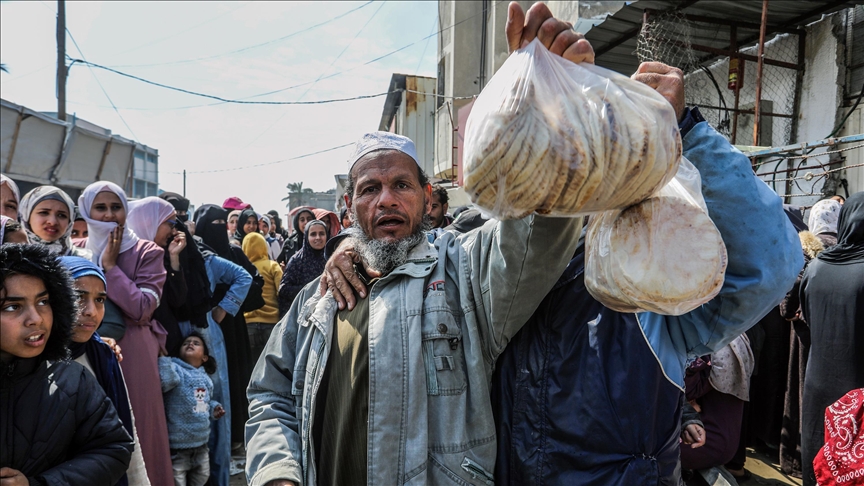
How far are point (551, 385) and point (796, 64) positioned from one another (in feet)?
24.4

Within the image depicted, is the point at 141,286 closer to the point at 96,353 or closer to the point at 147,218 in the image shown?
the point at 147,218

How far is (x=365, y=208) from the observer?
1908 millimetres

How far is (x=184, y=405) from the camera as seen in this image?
361 centimetres

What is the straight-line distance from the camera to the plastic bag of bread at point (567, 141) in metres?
0.87

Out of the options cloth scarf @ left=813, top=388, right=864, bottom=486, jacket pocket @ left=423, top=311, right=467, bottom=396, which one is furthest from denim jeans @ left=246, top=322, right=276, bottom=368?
cloth scarf @ left=813, top=388, right=864, bottom=486

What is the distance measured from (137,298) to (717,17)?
6.81m

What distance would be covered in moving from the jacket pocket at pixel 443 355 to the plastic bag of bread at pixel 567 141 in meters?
0.68

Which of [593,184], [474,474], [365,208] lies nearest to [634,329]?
[474,474]

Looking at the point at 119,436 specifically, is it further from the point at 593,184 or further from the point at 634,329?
the point at 593,184

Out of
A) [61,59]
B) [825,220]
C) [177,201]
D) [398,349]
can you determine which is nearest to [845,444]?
[398,349]

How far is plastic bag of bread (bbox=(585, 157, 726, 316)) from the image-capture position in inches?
38.7

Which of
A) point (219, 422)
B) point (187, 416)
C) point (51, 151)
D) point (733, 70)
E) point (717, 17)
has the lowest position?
point (219, 422)

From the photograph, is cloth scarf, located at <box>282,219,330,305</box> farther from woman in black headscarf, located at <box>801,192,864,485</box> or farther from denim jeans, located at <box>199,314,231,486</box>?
woman in black headscarf, located at <box>801,192,864,485</box>

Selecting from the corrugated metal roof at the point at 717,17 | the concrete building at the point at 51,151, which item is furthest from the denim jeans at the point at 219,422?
the concrete building at the point at 51,151
